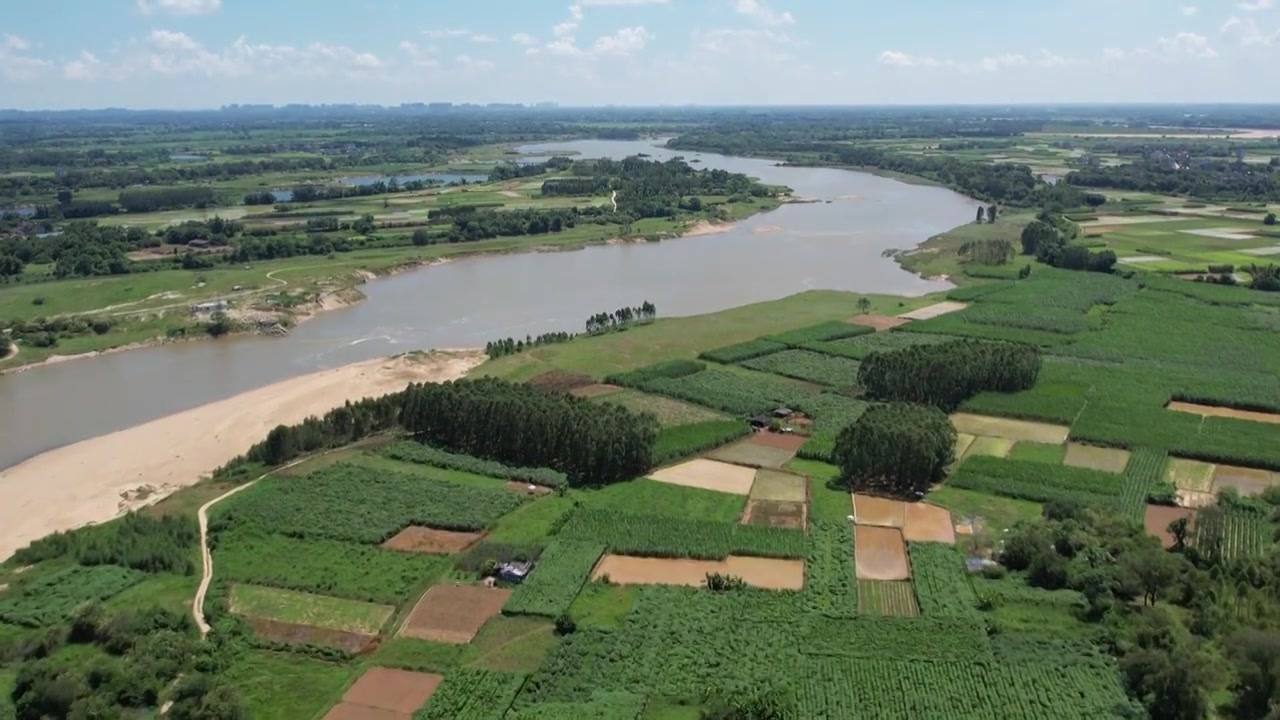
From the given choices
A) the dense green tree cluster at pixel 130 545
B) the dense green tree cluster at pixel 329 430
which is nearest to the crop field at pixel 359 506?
the dense green tree cluster at pixel 130 545

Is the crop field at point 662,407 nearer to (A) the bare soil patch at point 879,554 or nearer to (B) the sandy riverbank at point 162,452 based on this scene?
(B) the sandy riverbank at point 162,452

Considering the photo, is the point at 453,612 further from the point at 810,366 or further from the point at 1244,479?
the point at 1244,479

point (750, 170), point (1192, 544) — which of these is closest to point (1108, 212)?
point (750, 170)

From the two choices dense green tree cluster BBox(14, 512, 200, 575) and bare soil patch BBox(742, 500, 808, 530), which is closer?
dense green tree cluster BBox(14, 512, 200, 575)

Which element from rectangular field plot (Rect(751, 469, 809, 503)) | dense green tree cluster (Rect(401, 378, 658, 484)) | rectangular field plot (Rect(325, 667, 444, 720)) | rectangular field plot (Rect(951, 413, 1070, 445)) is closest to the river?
dense green tree cluster (Rect(401, 378, 658, 484))

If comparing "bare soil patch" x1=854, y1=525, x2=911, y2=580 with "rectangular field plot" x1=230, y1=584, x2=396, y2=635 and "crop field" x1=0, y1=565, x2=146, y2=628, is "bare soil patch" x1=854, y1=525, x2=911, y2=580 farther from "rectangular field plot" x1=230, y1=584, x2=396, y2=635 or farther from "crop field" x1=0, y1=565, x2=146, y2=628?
"crop field" x1=0, y1=565, x2=146, y2=628

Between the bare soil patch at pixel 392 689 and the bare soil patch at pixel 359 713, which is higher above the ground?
the bare soil patch at pixel 392 689
